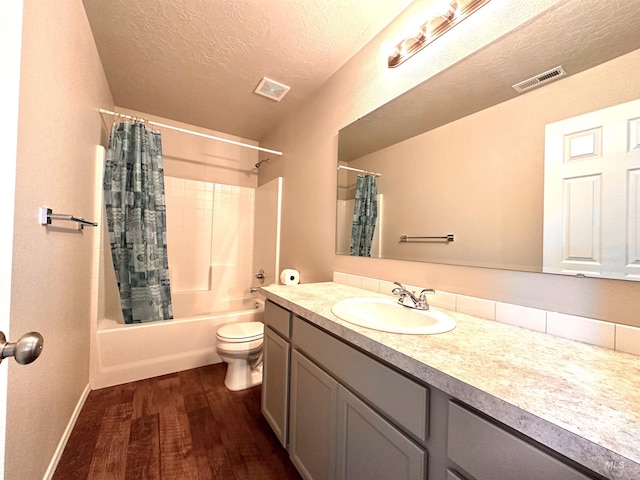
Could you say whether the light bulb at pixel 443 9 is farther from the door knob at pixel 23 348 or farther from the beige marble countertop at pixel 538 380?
the door knob at pixel 23 348

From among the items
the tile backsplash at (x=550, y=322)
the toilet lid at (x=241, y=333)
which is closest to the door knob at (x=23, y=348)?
the tile backsplash at (x=550, y=322)

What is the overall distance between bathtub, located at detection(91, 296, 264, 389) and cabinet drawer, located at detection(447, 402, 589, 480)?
2095 mm

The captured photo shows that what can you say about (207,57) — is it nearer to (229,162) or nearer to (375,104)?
(375,104)

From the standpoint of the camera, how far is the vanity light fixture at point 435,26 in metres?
1.11

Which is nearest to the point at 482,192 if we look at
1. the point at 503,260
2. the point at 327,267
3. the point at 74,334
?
the point at 503,260

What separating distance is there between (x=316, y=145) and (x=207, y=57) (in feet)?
3.14

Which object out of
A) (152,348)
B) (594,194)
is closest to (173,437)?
(152,348)

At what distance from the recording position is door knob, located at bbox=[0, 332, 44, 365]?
0.43 metres

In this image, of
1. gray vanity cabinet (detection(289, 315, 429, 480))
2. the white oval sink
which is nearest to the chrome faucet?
the white oval sink

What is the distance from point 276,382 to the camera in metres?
1.33

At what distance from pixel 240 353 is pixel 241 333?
14 cm

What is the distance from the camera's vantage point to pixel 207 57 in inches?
69.0

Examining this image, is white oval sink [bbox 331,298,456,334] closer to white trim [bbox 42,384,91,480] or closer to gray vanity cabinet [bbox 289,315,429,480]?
gray vanity cabinet [bbox 289,315,429,480]

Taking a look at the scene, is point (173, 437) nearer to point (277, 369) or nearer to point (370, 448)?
point (277, 369)
